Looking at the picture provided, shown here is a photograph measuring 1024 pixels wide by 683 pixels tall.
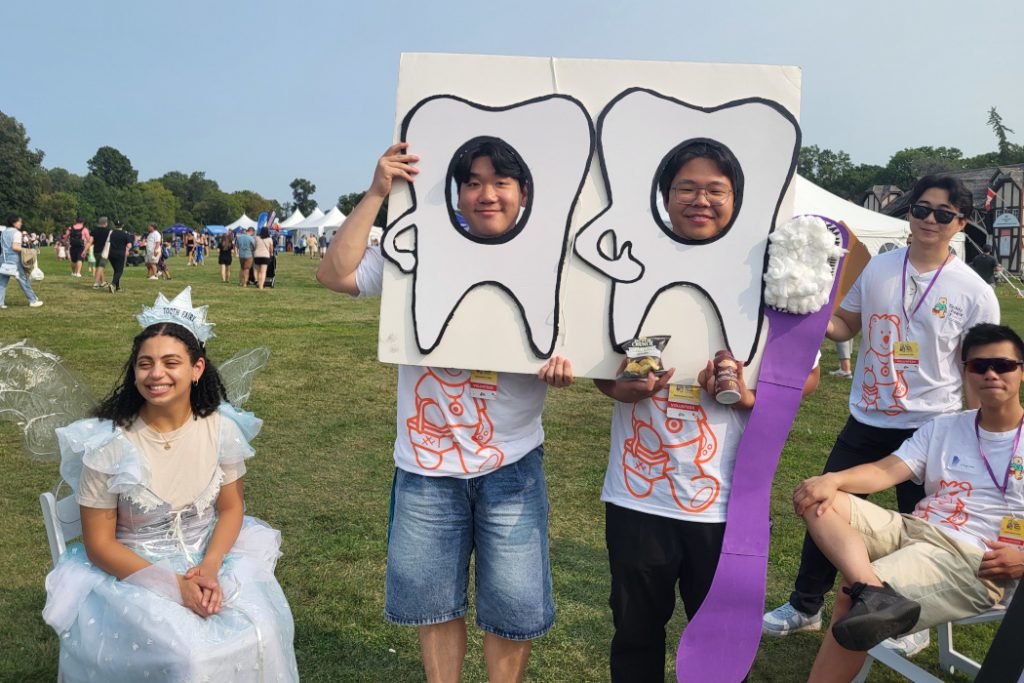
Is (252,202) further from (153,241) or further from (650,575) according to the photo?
(650,575)

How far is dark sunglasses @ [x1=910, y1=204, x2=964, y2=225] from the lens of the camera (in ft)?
10.4

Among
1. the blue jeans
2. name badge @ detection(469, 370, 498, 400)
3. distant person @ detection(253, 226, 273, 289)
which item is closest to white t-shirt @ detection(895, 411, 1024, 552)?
name badge @ detection(469, 370, 498, 400)

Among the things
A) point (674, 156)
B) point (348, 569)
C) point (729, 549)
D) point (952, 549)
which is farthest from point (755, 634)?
point (348, 569)

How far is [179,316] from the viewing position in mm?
2625

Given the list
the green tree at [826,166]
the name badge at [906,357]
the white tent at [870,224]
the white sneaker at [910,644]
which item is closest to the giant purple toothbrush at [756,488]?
the name badge at [906,357]

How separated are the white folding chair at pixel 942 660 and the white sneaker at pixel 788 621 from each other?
31cm

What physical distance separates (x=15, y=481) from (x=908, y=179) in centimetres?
7783

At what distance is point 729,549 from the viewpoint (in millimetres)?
2287

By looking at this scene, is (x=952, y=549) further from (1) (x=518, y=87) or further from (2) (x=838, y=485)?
(1) (x=518, y=87)

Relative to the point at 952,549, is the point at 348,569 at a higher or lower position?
lower

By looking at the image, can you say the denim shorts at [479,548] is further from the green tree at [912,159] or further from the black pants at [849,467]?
the green tree at [912,159]

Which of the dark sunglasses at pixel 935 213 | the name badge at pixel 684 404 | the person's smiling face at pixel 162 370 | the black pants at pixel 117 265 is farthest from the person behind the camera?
the black pants at pixel 117 265

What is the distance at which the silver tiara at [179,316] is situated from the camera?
A: 8.50ft

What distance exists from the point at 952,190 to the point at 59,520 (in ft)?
11.8
